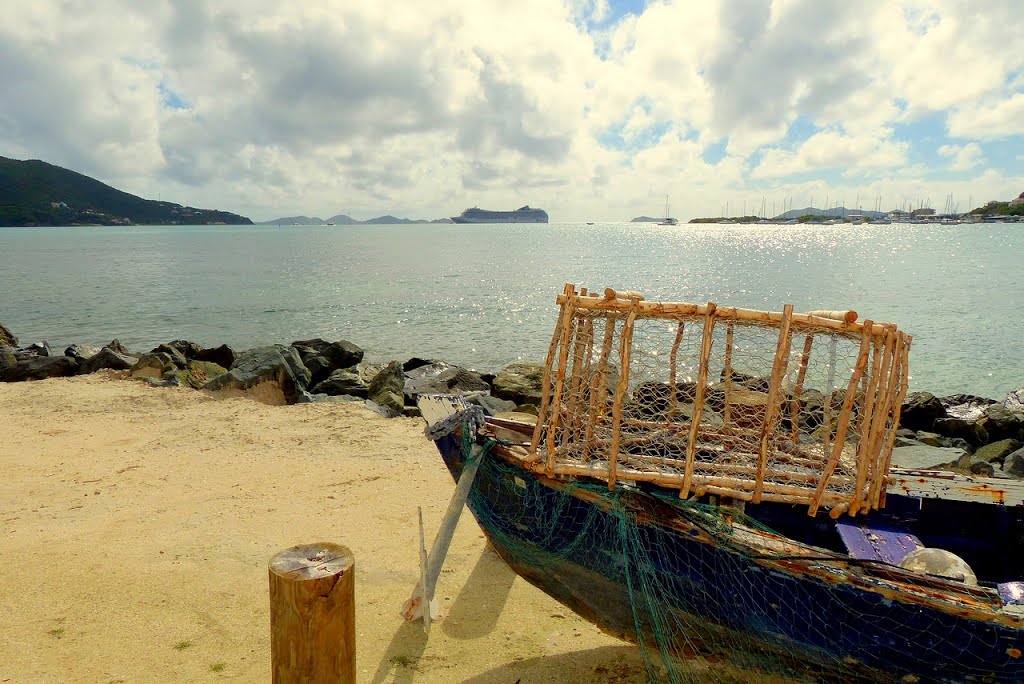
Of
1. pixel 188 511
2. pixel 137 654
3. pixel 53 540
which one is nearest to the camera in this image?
pixel 137 654

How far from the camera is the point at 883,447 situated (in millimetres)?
4336

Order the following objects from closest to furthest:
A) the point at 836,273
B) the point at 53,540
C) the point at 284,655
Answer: the point at 284,655
the point at 53,540
the point at 836,273

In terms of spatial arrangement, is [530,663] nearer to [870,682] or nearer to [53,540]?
[870,682]

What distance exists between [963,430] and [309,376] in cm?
1310

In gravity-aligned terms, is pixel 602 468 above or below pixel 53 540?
above

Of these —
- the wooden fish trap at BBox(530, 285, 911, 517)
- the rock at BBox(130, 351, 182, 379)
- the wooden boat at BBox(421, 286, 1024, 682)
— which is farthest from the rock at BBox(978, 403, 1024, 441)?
the rock at BBox(130, 351, 182, 379)

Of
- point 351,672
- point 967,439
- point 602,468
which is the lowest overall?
point 967,439

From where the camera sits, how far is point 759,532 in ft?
13.3

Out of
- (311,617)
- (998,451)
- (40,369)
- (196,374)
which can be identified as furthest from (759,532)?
(40,369)

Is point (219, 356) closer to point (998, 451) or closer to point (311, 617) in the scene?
point (311, 617)

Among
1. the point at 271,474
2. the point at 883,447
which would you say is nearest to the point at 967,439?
the point at 883,447

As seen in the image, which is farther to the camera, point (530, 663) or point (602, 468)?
point (530, 663)

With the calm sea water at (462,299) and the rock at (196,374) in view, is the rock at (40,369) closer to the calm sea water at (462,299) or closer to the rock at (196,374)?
the rock at (196,374)

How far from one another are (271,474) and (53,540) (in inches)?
98.6
